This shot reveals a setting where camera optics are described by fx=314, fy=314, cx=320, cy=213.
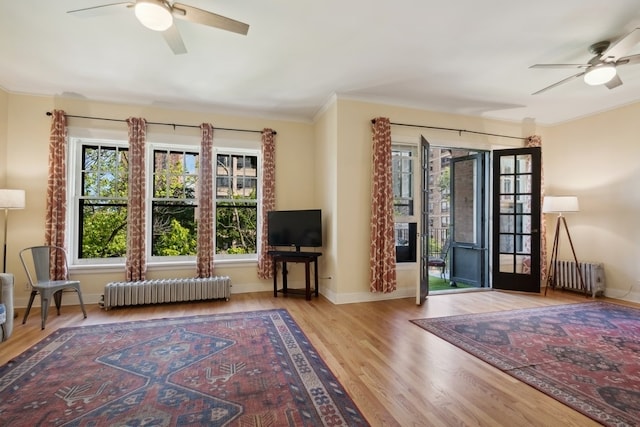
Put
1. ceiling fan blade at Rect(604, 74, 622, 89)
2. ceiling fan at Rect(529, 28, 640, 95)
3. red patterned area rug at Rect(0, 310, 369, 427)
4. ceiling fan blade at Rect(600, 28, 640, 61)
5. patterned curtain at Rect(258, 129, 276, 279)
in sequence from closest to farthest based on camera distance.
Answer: red patterned area rug at Rect(0, 310, 369, 427), ceiling fan blade at Rect(600, 28, 640, 61), ceiling fan at Rect(529, 28, 640, 95), ceiling fan blade at Rect(604, 74, 622, 89), patterned curtain at Rect(258, 129, 276, 279)

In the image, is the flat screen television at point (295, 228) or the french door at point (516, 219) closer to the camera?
the flat screen television at point (295, 228)

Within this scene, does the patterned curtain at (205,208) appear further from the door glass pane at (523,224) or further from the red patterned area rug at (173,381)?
the door glass pane at (523,224)

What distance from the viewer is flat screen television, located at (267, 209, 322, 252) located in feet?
15.1

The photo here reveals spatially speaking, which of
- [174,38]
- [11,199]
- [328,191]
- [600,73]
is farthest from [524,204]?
[11,199]

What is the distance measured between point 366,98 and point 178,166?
3089 millimetres

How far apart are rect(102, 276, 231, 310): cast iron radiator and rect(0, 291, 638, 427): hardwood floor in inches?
4.1

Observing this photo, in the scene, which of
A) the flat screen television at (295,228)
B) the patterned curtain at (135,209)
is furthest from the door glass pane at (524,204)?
the patterned curtain at (135,209)

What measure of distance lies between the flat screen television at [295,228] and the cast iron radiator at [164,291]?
962mm

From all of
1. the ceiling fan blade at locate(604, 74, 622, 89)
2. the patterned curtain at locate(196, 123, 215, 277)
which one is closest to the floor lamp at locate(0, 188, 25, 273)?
the patterned curtain at locate(196, 123, 215, 277)

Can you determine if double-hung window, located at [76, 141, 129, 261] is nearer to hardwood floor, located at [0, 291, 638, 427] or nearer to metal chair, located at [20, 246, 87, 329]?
metal chair, located at [20, 246, 87, 329]

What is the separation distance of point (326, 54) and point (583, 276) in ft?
17.0

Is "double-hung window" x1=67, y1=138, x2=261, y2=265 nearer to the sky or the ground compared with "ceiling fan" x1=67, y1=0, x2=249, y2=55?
nearer to the ground

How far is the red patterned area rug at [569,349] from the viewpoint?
6.85 feet

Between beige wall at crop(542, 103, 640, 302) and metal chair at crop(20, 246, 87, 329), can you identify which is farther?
beige wall at crop(542, 103, 640, 302)
